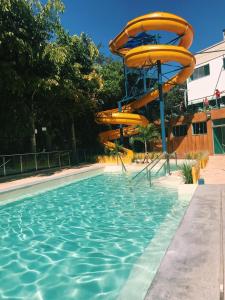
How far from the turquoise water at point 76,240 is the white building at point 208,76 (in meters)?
18.2

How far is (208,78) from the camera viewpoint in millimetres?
27078

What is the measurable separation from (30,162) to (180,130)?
13660mm

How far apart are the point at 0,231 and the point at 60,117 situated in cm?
1643

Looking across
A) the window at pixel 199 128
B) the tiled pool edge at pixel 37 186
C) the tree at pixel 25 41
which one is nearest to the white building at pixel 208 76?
the window at pixel 199 128

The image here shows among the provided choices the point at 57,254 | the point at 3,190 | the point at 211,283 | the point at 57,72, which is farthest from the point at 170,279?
the point at 57,72

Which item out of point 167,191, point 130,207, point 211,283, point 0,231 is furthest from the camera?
point 167,191

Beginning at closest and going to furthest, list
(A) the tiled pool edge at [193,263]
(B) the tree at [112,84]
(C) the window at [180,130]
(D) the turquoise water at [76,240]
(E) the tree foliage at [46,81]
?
1. (A) the tiled pool edge at [193,263]
2. (D) the turquoise water at [76,240]
3. (E) the tree foliage at [46,81]
4. (C) the window at [180,130]
5. (B) the tree at [112,84]

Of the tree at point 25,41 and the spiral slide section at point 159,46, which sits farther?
the spiral slide section at point 159,46

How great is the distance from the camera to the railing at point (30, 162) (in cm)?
1596

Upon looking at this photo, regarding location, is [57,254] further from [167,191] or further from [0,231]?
[167,191]

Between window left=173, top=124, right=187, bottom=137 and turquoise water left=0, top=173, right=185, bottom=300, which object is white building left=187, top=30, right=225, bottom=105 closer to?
window left=173, top=124, right=187, bottom=137

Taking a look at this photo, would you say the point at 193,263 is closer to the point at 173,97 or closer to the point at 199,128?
the point at 199,128

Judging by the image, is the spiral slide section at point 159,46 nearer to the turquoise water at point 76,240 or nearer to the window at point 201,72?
the window at point 201,72

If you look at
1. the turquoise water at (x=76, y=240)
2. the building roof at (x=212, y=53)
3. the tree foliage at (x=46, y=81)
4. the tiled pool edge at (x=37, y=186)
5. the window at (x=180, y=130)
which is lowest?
the turquoise water at (x=76, y=240)
